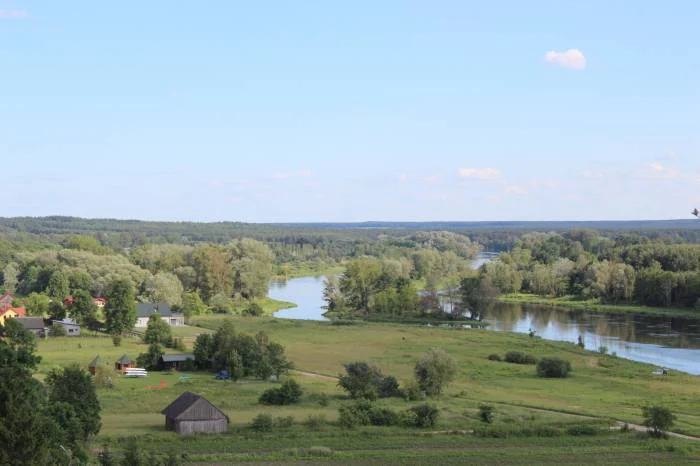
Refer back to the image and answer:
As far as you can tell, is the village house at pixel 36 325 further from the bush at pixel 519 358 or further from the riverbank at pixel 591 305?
the riverbank at pixel 591 305

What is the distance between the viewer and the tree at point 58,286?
85.4 m

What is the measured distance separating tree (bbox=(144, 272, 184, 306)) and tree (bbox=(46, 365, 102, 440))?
5373 centimetres

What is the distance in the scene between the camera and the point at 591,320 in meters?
89.5

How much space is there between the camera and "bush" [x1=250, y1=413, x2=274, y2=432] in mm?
34031

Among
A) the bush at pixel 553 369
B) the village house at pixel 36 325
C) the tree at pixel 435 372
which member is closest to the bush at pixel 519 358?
the bush at pixel 553 369

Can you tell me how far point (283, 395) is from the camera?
40.3 metres

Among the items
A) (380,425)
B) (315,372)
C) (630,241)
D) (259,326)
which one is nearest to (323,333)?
(259,326)

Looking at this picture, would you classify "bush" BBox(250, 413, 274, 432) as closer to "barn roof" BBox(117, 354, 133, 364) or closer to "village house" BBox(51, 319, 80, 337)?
"barn roof" BBox(117, 354, 133, 364)

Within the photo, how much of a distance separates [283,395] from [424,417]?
26.5ft

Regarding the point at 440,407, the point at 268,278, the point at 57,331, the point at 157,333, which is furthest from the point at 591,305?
the point at 440,407

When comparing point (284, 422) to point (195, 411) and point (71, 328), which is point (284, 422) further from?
point (71, 328)

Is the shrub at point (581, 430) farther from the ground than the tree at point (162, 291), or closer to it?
closer to it

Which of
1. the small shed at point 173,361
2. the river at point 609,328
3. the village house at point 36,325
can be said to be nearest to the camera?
the small shed at point 173,361

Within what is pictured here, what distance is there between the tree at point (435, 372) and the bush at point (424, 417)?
7602 mm
